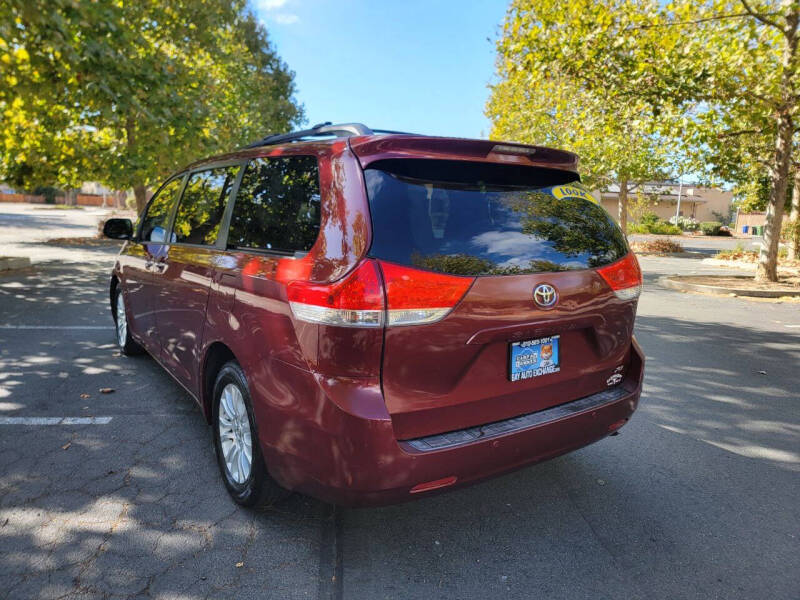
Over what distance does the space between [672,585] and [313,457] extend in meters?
1.61

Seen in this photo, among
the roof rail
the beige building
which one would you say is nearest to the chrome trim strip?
the roof rail

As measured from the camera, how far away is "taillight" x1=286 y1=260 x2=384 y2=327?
1.98 m

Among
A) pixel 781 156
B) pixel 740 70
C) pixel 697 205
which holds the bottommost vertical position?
pixel 781 156

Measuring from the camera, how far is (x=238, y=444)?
8.98 ft

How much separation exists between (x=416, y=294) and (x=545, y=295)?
650mm

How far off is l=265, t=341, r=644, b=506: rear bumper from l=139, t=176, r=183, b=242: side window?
2.38 metres

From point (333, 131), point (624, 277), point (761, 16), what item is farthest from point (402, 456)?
point (761, 16)

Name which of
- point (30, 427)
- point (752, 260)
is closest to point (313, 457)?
point (30, 427)

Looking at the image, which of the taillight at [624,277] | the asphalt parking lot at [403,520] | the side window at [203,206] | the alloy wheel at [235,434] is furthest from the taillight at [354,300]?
the side window at [203,206]

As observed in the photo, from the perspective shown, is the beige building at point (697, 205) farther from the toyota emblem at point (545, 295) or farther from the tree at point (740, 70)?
the toyota emblem at point (545, 295)

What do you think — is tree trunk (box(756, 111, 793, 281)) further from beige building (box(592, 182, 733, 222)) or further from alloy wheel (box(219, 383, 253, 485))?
beige building (box(592, 182, 733, 222))

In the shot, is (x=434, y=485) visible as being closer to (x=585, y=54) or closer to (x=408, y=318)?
(x=408, y=318)

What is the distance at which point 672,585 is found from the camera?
2236 millimetres

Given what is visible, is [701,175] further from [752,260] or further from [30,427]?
[30,427]
